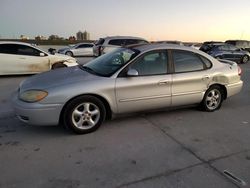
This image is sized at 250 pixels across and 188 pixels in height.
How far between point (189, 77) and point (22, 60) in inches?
290

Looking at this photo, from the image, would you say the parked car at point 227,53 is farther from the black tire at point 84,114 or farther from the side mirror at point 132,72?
the black tire at point 84,114

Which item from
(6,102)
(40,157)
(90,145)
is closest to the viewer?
(40,157)

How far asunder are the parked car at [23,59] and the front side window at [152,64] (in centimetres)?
646

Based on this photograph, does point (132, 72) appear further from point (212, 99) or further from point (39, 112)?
point (212, 99)

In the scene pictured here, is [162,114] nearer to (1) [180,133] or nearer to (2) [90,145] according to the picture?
(1) [180,133]

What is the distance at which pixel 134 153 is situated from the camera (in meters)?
3.70

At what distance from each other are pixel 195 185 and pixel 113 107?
201 cm

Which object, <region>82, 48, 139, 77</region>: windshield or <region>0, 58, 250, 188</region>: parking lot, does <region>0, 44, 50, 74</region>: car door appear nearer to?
<region>0, 58, 250, 188</region>: parking lot

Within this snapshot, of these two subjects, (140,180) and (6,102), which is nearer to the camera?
(140,180)

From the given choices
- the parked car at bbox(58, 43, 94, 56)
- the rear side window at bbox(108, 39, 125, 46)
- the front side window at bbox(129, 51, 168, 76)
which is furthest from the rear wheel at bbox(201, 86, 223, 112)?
the parked car at bbox(58, 43, 94, 56)

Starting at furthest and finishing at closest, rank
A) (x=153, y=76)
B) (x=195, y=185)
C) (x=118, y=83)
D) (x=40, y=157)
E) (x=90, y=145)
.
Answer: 1. (x=153, y=76)
2. (x=118, y=83)
3. (x=90, y=145)
4. (x=40, y=157)
5. (x=195, y=185)

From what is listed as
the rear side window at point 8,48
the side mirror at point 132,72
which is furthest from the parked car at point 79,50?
the side mirror at point 132,72

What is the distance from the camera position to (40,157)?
11.7 feet

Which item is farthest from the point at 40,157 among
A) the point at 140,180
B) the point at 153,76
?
the point at 153,76
